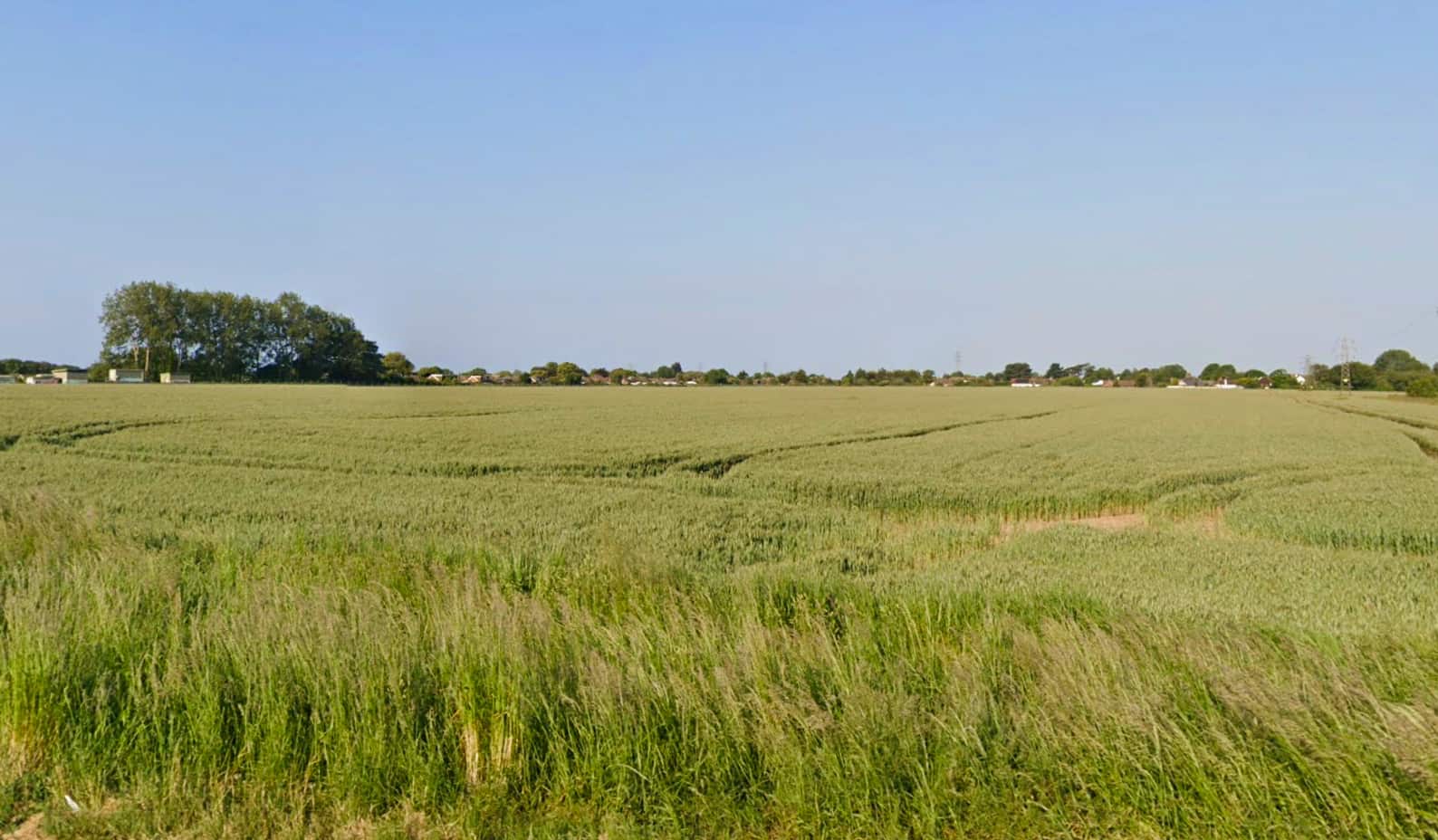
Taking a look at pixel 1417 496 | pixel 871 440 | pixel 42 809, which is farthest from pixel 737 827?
pixel 871 440

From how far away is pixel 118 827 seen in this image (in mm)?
3445

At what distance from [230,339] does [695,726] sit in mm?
137843

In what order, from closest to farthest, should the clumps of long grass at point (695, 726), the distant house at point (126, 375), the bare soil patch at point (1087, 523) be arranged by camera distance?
the clumps of long grass at point (695, 726) → the bare soil patch at point (1087, 523) → the distant house at point (126, 375)

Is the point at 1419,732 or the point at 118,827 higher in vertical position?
the point at 1419,732

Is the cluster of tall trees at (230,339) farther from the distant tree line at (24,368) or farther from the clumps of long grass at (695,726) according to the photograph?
the clumps of long grass at (695,726)

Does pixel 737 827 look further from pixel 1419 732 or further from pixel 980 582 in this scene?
pixel 980 582

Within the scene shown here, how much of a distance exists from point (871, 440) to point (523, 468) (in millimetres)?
16073

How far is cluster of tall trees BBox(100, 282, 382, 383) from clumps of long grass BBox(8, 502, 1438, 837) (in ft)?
432

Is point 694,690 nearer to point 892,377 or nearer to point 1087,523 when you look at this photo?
point 1087,523

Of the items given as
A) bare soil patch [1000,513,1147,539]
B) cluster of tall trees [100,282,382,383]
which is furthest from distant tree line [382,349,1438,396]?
bare soil patch [1000,513,1147,539]

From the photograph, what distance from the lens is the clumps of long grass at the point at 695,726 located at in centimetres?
332

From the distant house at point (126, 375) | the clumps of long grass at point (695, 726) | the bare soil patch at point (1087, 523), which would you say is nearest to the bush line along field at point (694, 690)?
the clumps of long grass at point (695, 726)

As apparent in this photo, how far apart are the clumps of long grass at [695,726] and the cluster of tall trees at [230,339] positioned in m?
132

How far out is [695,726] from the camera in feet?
12.8
